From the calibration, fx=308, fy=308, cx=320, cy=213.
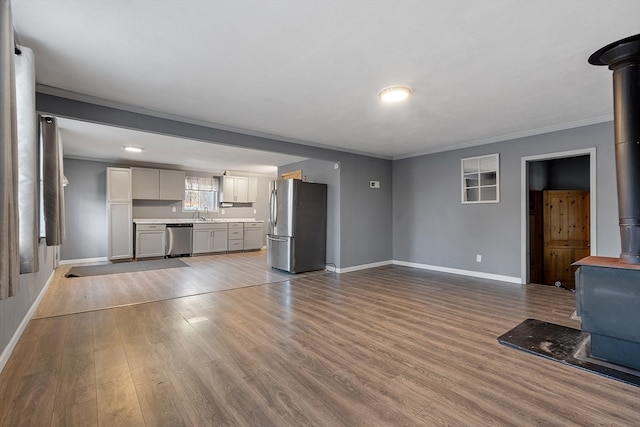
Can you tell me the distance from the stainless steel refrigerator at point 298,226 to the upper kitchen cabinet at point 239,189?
307cm

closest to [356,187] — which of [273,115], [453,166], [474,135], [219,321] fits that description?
[453,166]

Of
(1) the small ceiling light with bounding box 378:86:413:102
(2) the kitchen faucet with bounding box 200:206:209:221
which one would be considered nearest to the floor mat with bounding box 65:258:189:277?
(2) the kitchen faucet with bounding box 200:206:209:221

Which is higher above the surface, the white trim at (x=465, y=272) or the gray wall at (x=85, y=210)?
the gray wall at (x=85, y=210)

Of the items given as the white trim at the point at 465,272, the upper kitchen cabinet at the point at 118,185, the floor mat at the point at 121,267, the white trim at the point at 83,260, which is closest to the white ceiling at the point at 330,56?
the white trim at the point at 465,272

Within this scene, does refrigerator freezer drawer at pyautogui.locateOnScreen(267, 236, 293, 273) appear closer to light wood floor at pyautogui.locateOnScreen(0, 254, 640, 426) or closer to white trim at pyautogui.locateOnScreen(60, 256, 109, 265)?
light wood floor at pyautogui.locateOnScreen(0, 254, 640, 426)

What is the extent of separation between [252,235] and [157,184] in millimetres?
2753

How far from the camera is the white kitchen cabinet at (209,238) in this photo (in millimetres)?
7793

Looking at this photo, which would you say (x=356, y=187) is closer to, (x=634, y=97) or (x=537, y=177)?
(x=537, y=177)

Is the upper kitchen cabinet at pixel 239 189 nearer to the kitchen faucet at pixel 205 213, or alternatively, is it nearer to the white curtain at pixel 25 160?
the kitchen faucet at pixel 205 213

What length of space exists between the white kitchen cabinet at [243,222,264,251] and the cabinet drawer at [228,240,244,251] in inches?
4.5

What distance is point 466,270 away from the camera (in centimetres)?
536

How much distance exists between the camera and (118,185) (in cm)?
687

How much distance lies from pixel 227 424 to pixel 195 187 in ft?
25.4

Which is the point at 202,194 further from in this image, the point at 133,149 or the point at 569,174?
the point at 569,174
